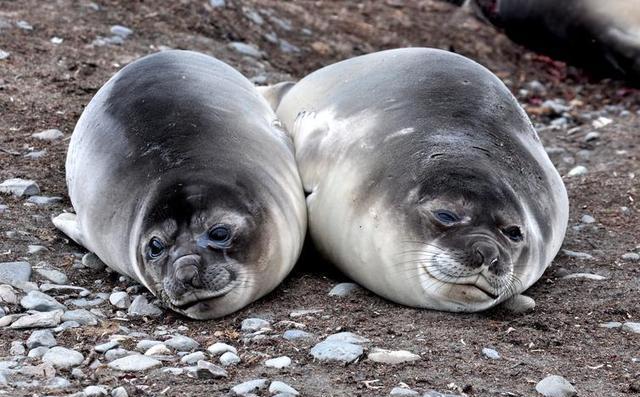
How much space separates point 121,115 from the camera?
18.0 feet

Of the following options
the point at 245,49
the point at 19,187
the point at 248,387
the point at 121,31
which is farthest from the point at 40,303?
the point at 245,49

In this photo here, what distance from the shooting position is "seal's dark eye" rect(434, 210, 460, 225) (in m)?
4.81

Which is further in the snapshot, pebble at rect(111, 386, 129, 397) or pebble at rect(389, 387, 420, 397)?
pebble at rect(389, 387, 420, 397)

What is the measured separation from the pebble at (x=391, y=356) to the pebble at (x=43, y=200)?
227cm

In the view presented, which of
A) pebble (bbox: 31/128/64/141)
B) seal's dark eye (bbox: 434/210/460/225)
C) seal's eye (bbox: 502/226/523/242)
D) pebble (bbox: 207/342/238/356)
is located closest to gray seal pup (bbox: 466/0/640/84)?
pebble (bbox: 31/128/64/141)

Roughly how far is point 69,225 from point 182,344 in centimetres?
135

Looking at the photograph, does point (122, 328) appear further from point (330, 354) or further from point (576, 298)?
point (576, 298)

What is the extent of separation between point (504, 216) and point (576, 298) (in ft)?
2.03

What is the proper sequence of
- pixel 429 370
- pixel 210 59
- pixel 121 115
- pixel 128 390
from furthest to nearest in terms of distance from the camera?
pixel 210 59
pixel 121 115
pixel 429 370
pixel 128 390

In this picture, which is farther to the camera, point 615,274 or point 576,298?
point 615,274

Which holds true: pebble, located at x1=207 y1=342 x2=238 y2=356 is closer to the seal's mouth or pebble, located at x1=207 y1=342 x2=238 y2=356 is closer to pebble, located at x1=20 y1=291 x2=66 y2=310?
the seal's mouth

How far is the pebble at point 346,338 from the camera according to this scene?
4438 mm

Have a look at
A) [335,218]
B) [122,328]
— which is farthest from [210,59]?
[122,328]

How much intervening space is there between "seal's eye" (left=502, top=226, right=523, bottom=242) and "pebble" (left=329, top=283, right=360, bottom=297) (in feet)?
2.35
